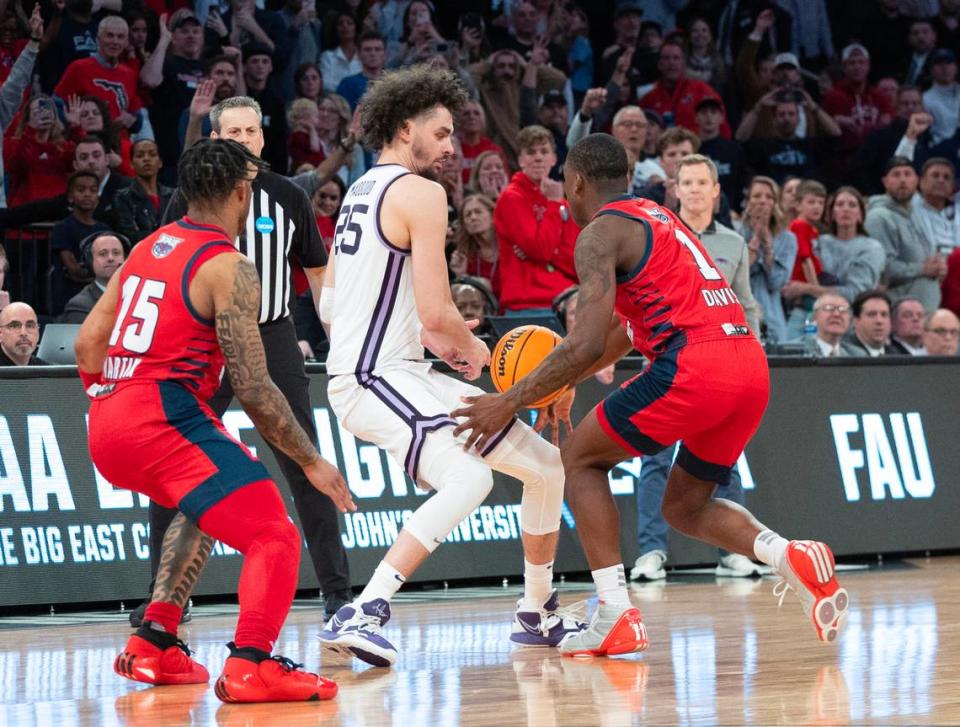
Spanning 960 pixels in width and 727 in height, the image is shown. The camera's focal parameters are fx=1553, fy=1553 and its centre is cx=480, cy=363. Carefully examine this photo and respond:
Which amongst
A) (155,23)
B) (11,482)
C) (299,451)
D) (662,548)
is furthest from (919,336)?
(299,451)

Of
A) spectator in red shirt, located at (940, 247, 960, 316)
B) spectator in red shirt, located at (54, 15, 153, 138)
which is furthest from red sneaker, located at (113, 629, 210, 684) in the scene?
spectator in red shirt, located at (940, 247, 960, 316)

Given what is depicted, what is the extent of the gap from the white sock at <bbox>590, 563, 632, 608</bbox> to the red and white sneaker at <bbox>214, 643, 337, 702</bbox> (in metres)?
1.43

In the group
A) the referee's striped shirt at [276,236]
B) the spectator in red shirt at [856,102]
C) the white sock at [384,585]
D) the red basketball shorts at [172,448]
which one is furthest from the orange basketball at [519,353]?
the spectator in red shirt at [856,102]

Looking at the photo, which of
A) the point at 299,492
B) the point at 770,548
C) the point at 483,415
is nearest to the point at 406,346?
the point at 483,415

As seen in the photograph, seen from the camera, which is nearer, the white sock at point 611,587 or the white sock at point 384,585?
the white sock at point 384,585

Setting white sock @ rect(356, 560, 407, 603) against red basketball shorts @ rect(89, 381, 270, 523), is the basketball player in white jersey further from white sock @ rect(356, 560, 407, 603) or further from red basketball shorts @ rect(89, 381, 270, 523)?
red basketball shorts @ rect(89, 381, 270, 523)

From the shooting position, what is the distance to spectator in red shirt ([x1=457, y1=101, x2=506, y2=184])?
1350 centimetres

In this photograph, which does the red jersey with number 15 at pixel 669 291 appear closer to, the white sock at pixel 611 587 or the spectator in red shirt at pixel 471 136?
the white sock at pixel 611 587

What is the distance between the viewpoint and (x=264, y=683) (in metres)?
5.09

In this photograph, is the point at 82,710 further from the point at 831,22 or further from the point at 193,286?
the point at 831,22

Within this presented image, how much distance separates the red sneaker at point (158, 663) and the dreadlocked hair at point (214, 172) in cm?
160

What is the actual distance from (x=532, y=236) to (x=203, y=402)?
20.7ft

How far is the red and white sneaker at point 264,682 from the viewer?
5074 mm

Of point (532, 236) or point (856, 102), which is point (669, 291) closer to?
point (532, 236)
